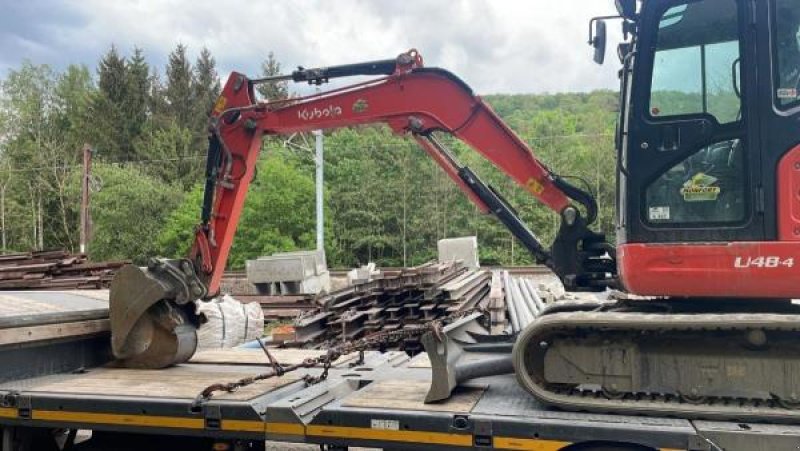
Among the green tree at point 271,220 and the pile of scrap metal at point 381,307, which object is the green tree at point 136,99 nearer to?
the green tree at point 271,220

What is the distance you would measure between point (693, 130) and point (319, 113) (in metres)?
3.27

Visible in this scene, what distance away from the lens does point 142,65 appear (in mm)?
53281

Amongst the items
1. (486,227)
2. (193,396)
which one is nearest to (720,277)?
(193,396)

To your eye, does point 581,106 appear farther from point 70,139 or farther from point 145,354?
point 145,354

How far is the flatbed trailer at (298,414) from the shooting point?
143 inches

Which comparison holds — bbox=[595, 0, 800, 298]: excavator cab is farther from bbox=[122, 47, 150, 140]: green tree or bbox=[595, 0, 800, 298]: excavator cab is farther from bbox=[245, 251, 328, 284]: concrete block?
bbox=[122, 47, 150, 140]: green tree

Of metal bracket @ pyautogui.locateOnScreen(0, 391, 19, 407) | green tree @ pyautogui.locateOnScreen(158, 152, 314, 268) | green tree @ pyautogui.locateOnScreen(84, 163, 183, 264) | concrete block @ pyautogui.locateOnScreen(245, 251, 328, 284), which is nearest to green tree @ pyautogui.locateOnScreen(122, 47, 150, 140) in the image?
green tree @ pyautogui.locateOnScreen(84, 163, 183, 264)

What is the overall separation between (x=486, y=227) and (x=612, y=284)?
111 ft

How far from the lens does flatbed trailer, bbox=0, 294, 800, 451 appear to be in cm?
363

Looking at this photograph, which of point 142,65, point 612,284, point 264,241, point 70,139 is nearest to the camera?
point 612,284

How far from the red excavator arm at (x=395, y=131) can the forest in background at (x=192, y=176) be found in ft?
68.6

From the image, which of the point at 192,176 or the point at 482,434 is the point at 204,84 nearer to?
the point at 192,176

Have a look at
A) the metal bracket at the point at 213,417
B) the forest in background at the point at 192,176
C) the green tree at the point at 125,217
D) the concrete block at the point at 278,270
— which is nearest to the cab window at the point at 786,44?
the metal bracket at the point at 213,417

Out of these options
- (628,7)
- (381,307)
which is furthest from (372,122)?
(381,307)
